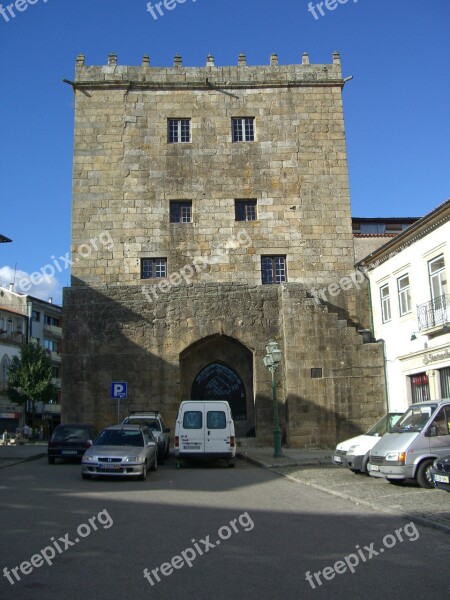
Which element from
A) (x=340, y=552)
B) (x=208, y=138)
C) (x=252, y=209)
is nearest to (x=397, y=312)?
(x=252, y=209)

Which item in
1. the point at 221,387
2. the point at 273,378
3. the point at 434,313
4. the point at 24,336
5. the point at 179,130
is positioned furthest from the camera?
the point at 24,336

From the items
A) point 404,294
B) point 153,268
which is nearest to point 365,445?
point 404,294

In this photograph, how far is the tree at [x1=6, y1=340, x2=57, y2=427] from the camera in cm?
4422

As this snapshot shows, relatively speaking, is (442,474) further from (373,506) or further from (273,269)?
(273,269)

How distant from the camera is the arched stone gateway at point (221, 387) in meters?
26.2

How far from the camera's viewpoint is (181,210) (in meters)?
27.3

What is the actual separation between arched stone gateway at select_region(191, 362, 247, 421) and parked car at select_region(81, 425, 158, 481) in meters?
10.8

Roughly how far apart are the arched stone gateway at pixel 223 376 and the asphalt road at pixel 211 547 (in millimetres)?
13650

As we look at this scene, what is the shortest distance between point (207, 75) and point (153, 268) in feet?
30.2

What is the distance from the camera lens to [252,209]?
27.4 m

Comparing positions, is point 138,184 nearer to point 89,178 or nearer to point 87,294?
point 89,178

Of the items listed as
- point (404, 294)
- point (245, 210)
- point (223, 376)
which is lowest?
point (223, 376)

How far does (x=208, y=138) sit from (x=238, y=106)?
2.10 m

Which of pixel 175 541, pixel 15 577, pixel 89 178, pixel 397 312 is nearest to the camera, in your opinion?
pixel 15 577
